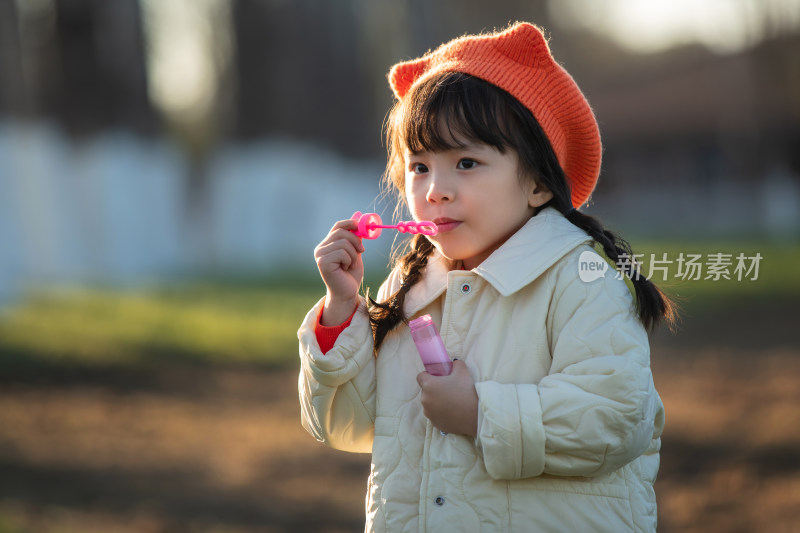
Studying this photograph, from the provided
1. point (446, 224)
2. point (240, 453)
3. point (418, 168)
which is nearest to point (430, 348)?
point (446, 224)

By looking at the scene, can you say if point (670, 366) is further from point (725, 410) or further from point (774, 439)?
point (774, 439)

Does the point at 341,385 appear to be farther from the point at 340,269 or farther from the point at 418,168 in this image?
the point at 418,168

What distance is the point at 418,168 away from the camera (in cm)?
174

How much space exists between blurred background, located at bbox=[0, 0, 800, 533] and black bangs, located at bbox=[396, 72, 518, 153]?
0.28 m

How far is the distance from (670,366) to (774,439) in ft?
6.62

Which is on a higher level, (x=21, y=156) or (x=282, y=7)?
(x=282, y=7)

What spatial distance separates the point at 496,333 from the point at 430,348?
136 millimetres

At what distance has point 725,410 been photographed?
4.90 metres

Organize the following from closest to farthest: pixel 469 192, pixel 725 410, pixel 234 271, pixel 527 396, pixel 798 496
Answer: pixel 527 396, pixel 469 192, pixel 798 496, pixel 725 410, pixel 234 271

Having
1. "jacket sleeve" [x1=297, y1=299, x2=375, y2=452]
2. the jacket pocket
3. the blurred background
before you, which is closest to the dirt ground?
the blurred background

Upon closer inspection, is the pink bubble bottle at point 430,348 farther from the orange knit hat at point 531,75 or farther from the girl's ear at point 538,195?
the orange knit hat at point 531,75

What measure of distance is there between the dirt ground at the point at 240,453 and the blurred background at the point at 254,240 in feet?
0.06

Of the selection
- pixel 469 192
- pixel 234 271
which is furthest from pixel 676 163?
pixel 469 192

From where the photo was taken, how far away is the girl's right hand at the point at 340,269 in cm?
174
